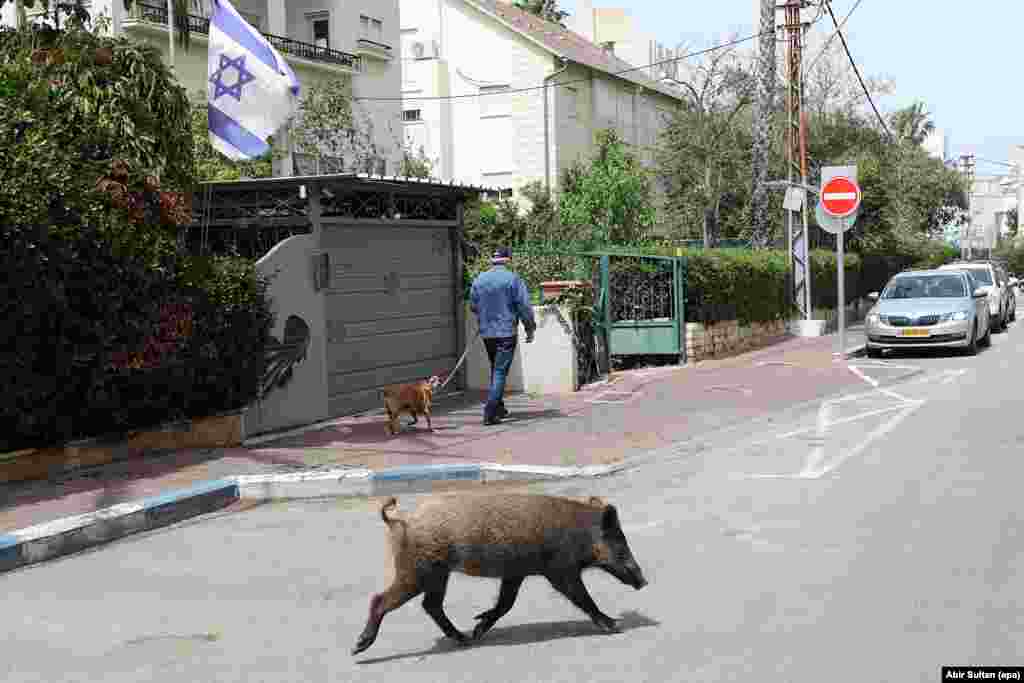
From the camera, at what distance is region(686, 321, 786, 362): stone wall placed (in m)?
19.2

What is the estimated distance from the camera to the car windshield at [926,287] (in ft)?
70.2

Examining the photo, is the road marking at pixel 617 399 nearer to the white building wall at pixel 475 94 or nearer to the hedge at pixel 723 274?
the hedge at pixel 723 274

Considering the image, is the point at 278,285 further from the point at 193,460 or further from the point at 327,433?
the point at 193,460

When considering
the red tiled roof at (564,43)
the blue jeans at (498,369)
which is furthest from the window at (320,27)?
the blue jeans at (498,369)

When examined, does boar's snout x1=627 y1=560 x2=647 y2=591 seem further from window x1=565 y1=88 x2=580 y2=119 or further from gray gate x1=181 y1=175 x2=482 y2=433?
window x1=565 y1=88 x2=580 y2=119

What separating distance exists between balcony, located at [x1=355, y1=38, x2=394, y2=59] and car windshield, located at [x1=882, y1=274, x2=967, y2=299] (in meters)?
18.1

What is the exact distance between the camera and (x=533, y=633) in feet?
17.9

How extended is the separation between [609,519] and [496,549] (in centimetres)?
57

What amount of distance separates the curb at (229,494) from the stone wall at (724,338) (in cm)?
939

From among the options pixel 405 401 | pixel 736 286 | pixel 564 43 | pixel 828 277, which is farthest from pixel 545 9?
pixel 405 401

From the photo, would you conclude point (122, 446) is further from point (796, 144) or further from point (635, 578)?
point (796, 144)

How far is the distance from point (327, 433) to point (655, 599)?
671cm

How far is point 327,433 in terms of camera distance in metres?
12.0

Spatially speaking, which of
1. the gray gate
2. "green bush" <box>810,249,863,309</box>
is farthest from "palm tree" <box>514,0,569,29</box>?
the gray gate
